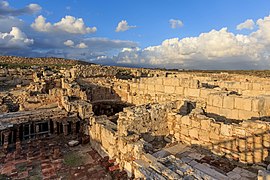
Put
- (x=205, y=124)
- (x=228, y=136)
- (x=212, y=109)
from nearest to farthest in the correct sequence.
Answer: (x=228, y=136) → (x=205, y=124) → (x=212, y=109)

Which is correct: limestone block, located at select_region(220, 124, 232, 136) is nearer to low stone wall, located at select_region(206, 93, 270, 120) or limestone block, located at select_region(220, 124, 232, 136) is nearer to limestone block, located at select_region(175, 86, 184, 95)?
low stone wall, located at select_region(206, 93, 270, 120)

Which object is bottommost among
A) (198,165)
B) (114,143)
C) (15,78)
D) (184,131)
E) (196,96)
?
(198,165)

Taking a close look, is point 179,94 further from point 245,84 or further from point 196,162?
point 196,162

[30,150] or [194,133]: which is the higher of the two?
[194,133]

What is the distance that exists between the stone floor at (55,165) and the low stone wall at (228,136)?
9.36ft

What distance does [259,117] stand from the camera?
28.6ft

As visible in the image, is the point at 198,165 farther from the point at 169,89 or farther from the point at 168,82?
the point at 168,82

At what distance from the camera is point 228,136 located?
693cm

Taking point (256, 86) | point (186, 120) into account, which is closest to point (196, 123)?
point (186, 120)

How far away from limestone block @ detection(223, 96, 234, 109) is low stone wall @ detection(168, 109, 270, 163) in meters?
2.60

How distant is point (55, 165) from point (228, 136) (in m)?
5.80

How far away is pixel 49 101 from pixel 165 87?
7442 millimetres

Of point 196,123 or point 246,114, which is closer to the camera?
point 196,123

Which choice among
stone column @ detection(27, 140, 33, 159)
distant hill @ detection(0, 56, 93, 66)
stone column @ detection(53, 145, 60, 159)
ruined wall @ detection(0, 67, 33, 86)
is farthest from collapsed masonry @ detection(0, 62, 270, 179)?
distant hill @ detection(0, 56, 93, 66)
